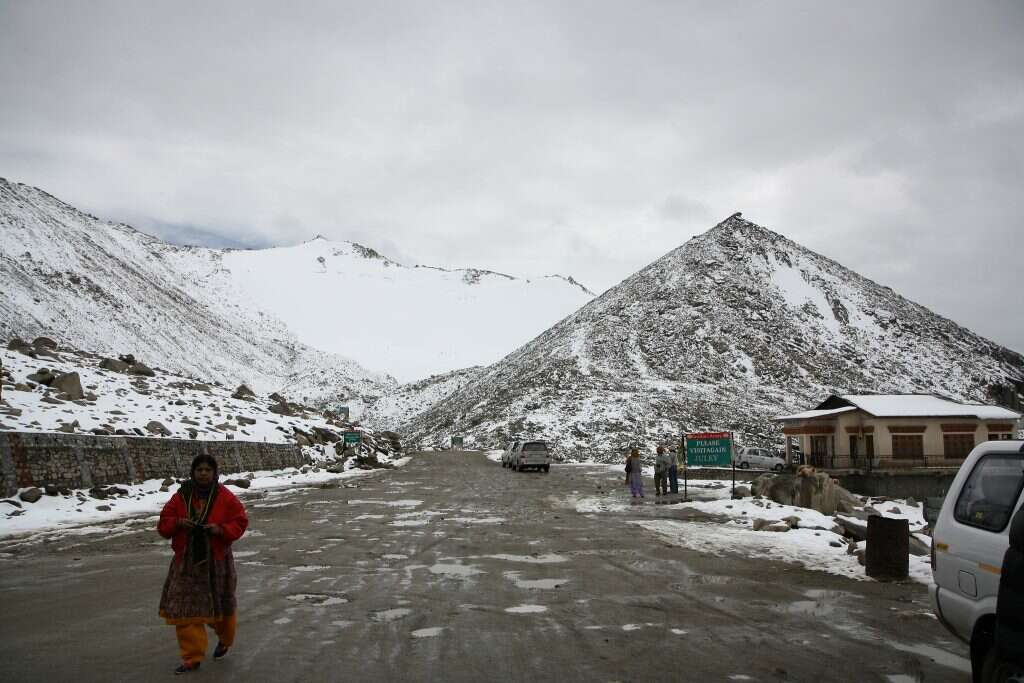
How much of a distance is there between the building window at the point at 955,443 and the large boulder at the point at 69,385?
40.2 metres

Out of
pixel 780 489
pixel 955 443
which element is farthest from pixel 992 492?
pixel 955 443

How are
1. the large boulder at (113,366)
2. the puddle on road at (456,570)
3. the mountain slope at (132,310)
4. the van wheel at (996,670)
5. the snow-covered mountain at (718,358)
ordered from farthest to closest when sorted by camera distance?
the snow-covered mountain at (718,358) < the mountain slope at (132,310) < the large boulder at (113,366) < the puddle on road at (456,570) < the van wheel at (996,670)

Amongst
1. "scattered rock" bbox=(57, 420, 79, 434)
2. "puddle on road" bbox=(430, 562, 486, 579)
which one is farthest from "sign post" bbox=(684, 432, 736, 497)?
"scattered rock" bbox=(57, 420, 79, 434)

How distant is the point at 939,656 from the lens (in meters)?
6.10

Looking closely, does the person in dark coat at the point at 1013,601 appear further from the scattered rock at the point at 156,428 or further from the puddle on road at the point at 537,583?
the scattered rock at the point at 156,428

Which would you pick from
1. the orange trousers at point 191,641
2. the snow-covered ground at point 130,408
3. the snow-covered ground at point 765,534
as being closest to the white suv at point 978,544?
the snow-covered ground at point 765,534

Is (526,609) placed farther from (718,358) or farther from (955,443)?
(718,358)

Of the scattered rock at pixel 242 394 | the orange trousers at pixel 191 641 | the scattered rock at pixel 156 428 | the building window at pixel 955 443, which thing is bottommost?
the orange trousers at pixel 191 641

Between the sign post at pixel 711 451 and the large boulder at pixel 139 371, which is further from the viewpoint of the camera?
the large boulder at pixel 139 371

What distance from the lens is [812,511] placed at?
15.8m

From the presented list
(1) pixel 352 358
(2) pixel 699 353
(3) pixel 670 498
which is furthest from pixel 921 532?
(1) pixel 352 358

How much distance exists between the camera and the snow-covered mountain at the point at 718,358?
6600 centimetres

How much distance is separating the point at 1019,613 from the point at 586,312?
9809 cm

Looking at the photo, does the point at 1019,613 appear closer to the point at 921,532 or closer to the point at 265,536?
the point at 921,532
